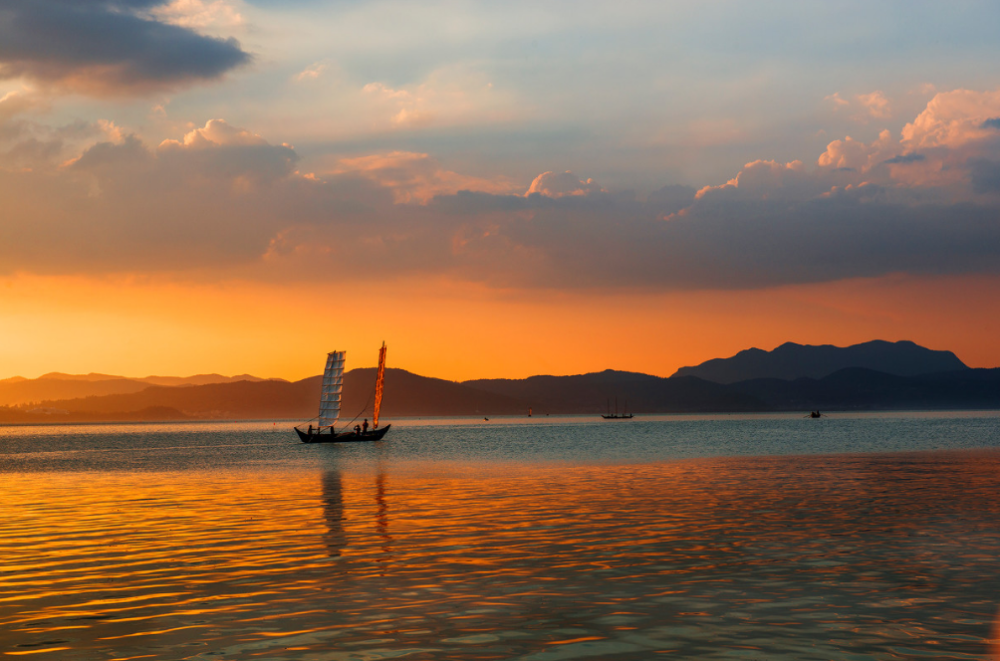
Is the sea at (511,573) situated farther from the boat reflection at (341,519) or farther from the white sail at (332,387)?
the white sail at (332,387)

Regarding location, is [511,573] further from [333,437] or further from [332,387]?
[332,387]

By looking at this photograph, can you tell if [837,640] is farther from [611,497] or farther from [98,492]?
[98,492]

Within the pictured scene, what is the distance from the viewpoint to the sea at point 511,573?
16.3 meters

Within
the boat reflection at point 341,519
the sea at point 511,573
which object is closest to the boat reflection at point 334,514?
the boat reflection at point 341,519

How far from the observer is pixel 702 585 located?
2161 cm

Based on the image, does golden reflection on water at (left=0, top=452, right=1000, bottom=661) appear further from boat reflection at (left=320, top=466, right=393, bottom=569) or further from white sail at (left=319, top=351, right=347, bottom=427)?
white sail at (left=319, top=351, right=347, bottom=427)

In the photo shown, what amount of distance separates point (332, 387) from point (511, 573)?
132 meters

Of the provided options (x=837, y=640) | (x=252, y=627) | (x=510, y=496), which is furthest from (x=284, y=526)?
(x=837, y=640)

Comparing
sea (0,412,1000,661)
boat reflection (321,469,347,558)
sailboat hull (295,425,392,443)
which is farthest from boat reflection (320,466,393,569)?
sailboat hull (295,425,392,443)

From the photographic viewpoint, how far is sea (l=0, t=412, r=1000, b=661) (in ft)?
53.4

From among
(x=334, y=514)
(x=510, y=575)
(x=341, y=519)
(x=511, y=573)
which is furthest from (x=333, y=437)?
(x=510, y=575)

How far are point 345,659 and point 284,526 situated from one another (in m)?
21.0

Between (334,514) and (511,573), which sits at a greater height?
(511,573)

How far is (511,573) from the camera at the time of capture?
2348 cm
